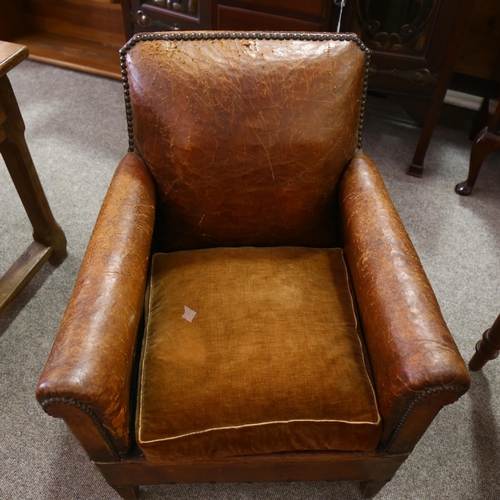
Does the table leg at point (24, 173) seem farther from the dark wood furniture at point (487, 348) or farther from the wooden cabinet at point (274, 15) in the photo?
the dark wood furniture at point (487, 348)

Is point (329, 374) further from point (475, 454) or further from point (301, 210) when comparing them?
point (475, 454)

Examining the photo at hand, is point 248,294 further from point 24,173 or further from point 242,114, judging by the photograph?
point 24,173

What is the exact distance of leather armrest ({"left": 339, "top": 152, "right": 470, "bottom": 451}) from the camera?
2.63ft

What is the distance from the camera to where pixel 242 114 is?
111cm

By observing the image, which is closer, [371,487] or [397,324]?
[397,324]

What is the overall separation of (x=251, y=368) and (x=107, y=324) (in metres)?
0.29

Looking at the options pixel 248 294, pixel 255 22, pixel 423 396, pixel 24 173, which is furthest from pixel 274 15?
pixel 423 396

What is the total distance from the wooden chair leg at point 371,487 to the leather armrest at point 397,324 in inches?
7.6

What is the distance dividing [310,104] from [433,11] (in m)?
0.94

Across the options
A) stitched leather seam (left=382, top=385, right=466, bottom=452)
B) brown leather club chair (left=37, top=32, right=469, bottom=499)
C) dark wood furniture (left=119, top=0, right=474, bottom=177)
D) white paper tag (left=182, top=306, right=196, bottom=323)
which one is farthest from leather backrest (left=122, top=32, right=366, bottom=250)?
dark wood furniture (left=119, top=0, right=474, bottom=177)

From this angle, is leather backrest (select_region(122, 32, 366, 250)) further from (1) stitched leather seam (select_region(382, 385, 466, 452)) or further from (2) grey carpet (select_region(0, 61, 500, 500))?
(2) grey carpet (select_region(0, 61, 500, 500))

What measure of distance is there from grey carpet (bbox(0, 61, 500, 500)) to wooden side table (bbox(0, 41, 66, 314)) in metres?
0.08

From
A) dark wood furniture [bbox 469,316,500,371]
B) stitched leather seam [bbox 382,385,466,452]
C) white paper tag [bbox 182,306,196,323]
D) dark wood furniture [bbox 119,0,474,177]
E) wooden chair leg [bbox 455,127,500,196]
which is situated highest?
dark wood furniture [bbox 119,0,474,177]

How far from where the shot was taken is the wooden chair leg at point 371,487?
3.59 ft
